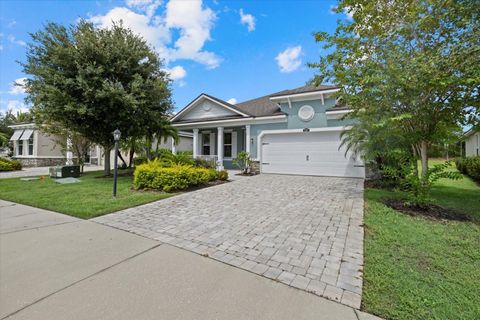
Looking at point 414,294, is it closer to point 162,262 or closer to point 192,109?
point 162,262

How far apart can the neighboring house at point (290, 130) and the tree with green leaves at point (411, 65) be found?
161 inches

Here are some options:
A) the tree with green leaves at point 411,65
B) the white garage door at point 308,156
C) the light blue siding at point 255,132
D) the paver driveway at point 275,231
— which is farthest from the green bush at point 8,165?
the tree with green leaves at point 411,65

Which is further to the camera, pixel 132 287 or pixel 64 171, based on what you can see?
pixel 64 171

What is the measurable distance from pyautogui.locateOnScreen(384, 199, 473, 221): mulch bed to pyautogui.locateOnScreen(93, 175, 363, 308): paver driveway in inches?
37.4

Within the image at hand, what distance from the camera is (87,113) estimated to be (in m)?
9.20

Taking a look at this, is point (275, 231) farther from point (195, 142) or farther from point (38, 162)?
point (38, 162)

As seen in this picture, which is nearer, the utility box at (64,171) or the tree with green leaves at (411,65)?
the tree with green leaves at (411,65)

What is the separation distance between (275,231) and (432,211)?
4172 mm

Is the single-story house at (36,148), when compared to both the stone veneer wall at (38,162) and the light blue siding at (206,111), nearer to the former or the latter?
the stone veneer wall at (38,162)

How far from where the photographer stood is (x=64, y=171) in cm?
1169

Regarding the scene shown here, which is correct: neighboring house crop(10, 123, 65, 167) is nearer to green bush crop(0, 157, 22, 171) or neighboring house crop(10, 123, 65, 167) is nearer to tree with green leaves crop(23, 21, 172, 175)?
green bush crop(0, 157, 22, 171)

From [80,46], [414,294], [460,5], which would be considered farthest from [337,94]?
[80,46]

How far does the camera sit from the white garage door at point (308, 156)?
11352 millimetres

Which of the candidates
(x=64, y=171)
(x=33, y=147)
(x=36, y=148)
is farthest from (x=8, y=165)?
(x=64, y=171)
